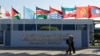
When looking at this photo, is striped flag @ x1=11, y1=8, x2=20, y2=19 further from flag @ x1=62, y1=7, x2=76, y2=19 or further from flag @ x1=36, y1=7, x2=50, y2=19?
flag @ x1=62, y1=7, x2=76, y2=19

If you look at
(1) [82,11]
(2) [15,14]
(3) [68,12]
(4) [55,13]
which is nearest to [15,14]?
(2) [15,14]

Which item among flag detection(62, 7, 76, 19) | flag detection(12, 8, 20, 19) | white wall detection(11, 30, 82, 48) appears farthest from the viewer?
flag detection(62, 7, 76, 19)

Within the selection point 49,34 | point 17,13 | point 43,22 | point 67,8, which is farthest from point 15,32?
point 43,22

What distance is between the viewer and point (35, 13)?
137ft

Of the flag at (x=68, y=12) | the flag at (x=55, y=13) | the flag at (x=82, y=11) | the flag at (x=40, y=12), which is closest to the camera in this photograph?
the flag at (x=82, y=11)

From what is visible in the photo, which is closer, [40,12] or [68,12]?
[68,12]

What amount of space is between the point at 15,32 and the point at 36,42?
2507 millimetres

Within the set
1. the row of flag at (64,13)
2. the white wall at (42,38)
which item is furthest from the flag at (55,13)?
the white wall at (42,38)

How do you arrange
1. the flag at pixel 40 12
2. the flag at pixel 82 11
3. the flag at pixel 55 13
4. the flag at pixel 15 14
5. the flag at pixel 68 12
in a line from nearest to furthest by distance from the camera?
the flag at pixel 82 11 < the flag at pixel 15 14 < the flag at pixel 68 12 < the flag at pixel 55 13 < the flag at pixel 40 12

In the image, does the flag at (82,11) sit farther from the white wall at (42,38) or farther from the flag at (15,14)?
the flag at (15,14)

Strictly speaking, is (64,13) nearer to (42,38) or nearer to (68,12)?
(68,12)

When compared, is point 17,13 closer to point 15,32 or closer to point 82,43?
point 15,32

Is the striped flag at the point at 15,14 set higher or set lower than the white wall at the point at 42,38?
higher

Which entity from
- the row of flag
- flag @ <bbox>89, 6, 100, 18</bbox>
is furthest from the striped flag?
flag @ <bbox>89, 6, 100, 18</bbox>
